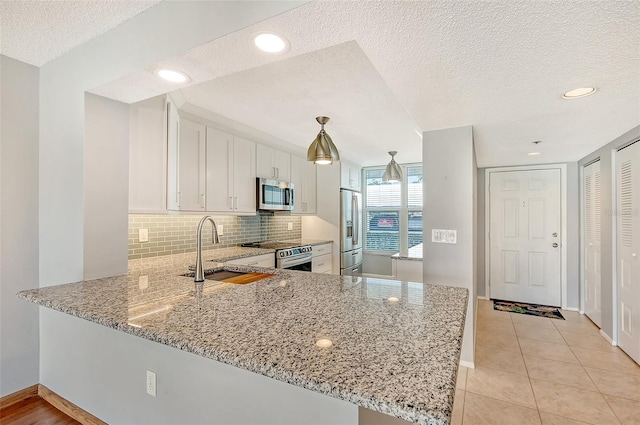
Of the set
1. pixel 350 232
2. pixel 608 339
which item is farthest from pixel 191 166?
pixel 608 339

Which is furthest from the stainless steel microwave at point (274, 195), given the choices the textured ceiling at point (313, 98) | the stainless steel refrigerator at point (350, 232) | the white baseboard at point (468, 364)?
the white baseboard at point (468, 364)

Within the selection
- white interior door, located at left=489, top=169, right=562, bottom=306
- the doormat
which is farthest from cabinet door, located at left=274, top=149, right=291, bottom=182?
the doormat

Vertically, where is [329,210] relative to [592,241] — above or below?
above

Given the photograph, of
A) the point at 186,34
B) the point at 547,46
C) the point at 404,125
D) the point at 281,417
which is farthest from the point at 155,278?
the point at 404,125

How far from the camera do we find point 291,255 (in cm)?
363

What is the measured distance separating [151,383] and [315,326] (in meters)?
0.93

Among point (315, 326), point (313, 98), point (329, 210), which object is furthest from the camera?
point (329, 210)

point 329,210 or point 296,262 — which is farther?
point 329,210

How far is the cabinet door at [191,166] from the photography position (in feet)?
8.89

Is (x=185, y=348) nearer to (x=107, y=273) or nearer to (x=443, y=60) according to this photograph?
(x=107, y=273)

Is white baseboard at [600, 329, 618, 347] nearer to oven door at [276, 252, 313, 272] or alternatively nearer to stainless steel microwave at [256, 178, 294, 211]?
oven door at [276, 252, 313, 272]

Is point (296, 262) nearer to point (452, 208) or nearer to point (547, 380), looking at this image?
point (452, 208)

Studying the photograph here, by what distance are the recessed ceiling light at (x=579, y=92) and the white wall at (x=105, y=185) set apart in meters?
2.83

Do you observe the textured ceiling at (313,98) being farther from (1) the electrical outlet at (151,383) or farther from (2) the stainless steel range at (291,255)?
(1) the electrical outlet at (151,383)
